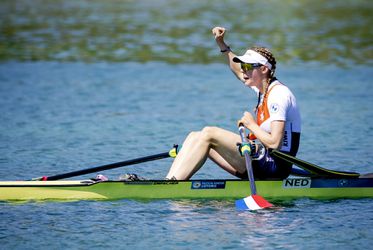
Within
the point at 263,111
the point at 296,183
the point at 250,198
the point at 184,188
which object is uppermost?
the point at 263,111

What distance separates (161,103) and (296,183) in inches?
377

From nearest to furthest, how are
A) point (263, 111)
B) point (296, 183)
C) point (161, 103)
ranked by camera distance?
point (263, 111)
point (296, 183)
point (161, 103)

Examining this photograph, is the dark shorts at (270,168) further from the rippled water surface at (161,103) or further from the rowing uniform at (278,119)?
the rippled water surface at (161,103)

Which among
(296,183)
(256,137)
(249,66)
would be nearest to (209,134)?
(256,137)

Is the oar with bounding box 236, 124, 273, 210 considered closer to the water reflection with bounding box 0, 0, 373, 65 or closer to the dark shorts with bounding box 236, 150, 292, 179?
the dark shorts with bounding box 236, 150, 292, 179

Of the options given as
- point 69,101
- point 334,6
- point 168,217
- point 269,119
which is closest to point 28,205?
point 168,217

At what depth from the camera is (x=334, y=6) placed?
42.8m

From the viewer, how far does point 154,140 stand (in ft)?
56.7

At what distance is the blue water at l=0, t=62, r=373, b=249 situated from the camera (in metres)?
10.8

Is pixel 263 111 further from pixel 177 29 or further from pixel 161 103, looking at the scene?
pixel 177 29

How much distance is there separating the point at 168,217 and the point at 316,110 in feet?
31.3

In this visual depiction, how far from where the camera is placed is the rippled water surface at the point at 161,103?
36.1ft

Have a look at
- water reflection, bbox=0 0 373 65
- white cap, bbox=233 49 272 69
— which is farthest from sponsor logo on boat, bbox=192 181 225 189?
water reflection, bbox=0 0 373 65

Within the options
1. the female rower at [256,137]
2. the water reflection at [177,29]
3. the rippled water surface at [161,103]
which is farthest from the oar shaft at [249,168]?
the water reflection at [177,29]
